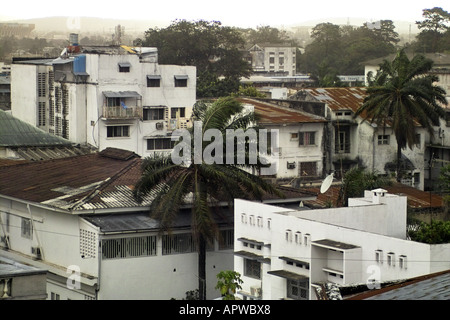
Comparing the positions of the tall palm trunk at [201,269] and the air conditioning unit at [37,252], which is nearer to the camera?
the tall palm trunk at [201,269]

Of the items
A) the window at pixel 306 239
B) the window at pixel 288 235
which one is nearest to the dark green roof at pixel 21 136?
the window at pixel 288 235

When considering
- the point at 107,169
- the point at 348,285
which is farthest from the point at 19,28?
the point at 348,285

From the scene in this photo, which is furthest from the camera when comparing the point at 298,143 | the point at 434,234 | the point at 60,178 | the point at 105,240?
the point at 298,143

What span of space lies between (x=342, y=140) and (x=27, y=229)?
18942 mm

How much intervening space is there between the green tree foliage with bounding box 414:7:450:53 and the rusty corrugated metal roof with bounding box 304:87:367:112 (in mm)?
50850

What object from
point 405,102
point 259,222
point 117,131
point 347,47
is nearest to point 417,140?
point 405,102

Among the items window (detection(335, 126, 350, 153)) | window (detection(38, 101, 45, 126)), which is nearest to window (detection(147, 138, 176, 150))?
window (detection(38, 101, 45, 126))

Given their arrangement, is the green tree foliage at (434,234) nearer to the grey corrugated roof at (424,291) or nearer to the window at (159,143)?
the grey corrugated roof at (424,291)

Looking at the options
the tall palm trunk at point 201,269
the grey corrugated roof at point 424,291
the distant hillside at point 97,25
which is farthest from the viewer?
the distant hillside at point 97,25

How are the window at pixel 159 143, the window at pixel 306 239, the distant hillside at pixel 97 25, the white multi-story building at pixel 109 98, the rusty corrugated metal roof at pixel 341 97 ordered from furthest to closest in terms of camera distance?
1. the distant hillside at pixel 97 25
2. the window at pixel 159 143
3. the white multi-story building at pixel 109 98
4. the rusty corrugated metal roof at pixel 341 97
5. the window at pixel 306 239

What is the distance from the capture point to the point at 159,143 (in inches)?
1743

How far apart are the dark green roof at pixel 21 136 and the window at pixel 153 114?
6.28m

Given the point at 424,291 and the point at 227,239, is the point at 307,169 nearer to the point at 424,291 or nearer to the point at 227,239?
the point at 227,239

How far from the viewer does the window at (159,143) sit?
4378 centimetres
